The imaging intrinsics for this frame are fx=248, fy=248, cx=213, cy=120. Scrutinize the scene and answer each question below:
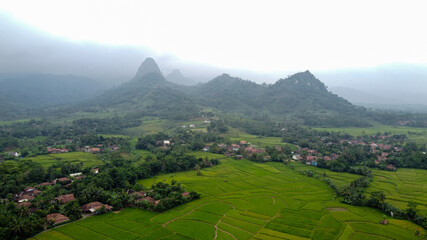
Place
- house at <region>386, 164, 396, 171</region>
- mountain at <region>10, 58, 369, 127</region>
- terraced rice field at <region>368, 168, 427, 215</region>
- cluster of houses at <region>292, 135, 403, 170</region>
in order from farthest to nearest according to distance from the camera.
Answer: mountain at <region>10, 58, 369, 127</region> < cluster of houses at <region>292, 135, 403, 170</region> < house at <region>386, 164, 396, 171</region> < terraced rice field at <region>368, 168, 427, 215</region>

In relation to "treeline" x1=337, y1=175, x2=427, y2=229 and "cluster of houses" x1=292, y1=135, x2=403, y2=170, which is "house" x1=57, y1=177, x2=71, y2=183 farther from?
"cluster of houses" x1=292, y1=135, x2=403, y2=170

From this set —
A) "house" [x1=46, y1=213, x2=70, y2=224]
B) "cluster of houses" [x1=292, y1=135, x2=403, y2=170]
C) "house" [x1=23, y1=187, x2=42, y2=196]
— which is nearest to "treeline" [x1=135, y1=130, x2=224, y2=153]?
"cluster of houses" [x1=292, y1=135, x2=403, y2=170]

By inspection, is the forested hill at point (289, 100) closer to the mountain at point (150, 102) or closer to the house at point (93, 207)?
the mountain at point (150, 102)

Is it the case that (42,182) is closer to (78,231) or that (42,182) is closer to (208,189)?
(78,231)

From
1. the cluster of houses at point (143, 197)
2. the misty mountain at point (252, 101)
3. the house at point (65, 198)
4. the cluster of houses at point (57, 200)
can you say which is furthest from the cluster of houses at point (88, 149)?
the misty mountain at point (252, 101)

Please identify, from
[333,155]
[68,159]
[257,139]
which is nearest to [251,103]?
[257,139]

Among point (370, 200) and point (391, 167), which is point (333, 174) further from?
point (370, 200)
